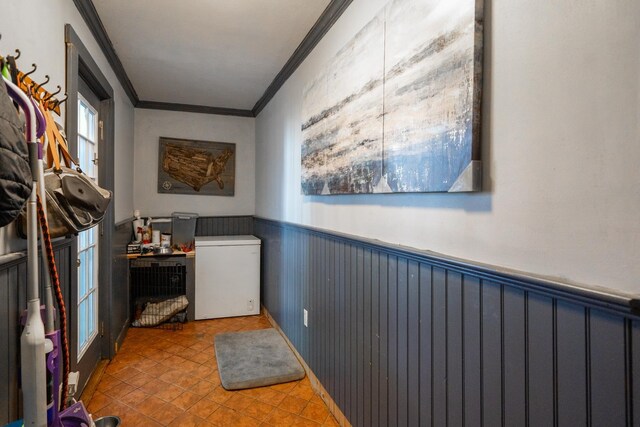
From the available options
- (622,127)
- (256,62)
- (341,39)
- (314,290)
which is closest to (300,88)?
(256,62)

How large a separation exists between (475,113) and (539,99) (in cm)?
18

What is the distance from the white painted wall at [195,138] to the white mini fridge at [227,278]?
710 millimetres

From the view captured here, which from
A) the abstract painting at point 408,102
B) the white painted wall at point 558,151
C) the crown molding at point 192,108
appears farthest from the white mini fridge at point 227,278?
the white painted wall at point 558,151

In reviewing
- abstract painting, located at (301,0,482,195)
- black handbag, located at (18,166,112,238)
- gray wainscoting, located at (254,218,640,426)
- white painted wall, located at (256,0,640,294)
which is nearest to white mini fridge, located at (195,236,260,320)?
gray wainscoting, located at (254,218,640,426)

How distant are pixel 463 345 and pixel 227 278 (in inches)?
119

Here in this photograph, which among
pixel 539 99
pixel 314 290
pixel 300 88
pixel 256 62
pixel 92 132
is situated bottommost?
pixel 314 290

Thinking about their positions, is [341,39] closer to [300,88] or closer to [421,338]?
[300,88]

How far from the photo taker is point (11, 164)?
676 mm

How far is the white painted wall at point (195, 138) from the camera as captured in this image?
13.5ft

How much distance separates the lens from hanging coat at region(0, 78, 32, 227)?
0.66m

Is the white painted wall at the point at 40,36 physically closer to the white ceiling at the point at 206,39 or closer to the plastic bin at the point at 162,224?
the white ceiling at the point at 206,39

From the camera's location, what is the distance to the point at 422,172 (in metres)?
1.23

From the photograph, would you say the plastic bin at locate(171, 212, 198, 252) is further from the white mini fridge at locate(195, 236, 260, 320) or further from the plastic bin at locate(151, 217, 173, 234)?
the white mini fridge at locate(195, 236, 260, 320)

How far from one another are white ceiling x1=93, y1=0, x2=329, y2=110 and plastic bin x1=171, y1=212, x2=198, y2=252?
1.36 m
